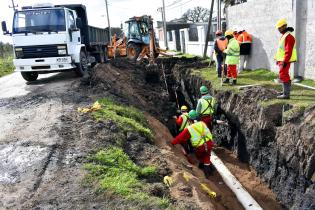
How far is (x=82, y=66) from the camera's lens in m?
13.0

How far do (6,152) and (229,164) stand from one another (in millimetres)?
5965

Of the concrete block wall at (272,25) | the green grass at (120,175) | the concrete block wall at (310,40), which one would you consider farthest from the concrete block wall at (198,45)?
A: the green grass at (120,175)

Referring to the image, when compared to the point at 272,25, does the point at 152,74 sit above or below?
below

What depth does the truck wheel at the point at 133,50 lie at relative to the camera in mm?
21891

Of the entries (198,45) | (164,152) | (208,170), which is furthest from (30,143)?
(198,45)

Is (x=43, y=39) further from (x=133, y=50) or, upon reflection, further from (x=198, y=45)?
(x=198, y=45)

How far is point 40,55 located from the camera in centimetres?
1159

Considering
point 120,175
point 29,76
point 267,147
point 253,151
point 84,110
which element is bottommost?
point 253,151

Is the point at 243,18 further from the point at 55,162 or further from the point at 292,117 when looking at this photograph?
the point at 55,162

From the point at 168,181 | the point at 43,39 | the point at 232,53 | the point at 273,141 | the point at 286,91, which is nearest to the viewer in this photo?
the point at 168,181

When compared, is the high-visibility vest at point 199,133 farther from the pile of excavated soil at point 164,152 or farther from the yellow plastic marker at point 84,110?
the yellow plastic marker at point 84,110

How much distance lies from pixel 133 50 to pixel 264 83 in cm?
1292

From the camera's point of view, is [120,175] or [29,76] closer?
[120,175]

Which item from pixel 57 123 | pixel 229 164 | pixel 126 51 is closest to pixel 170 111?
pixel 229 164
